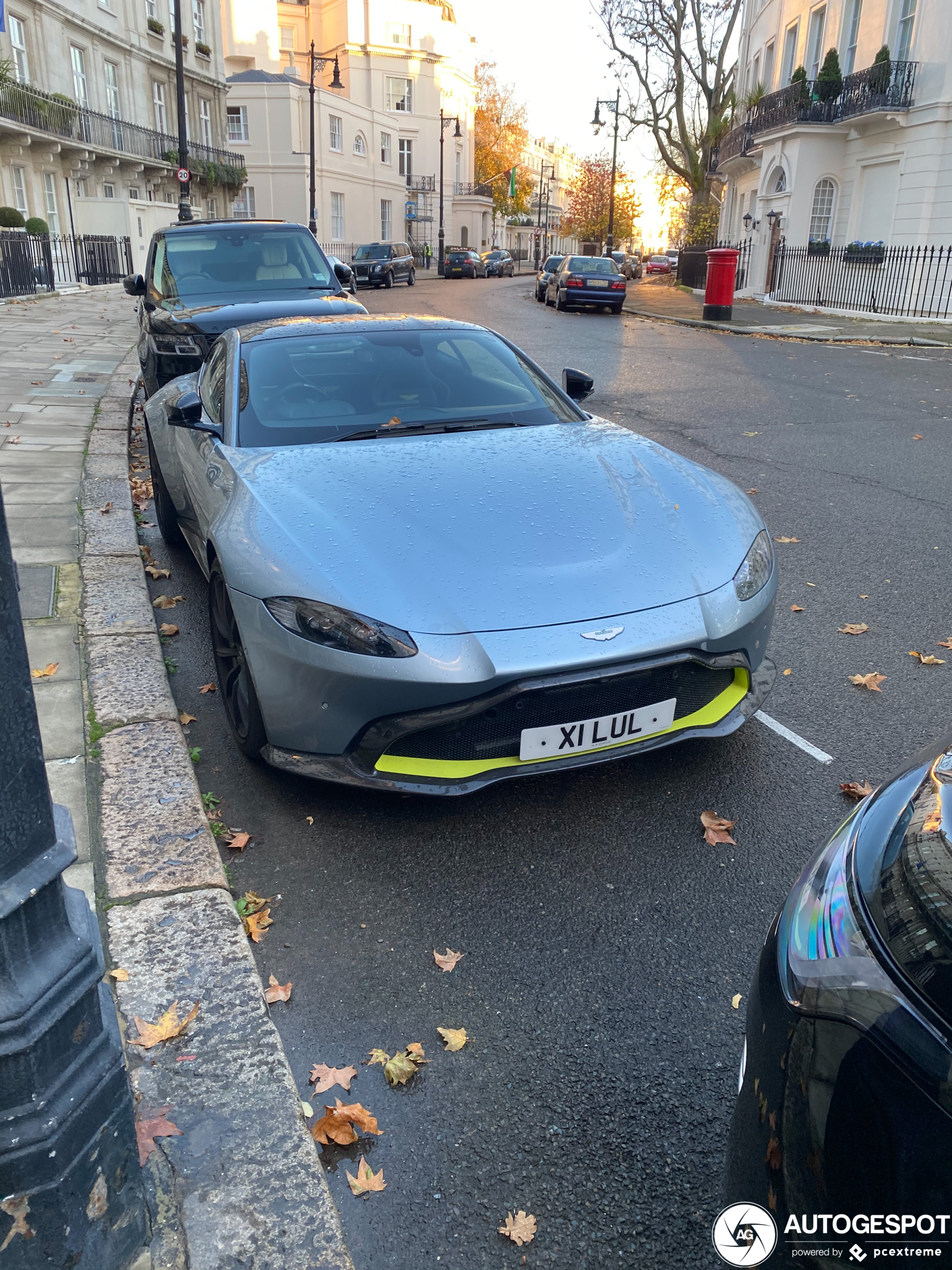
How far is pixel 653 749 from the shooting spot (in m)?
3.07

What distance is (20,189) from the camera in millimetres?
31953

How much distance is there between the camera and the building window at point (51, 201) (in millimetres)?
33625

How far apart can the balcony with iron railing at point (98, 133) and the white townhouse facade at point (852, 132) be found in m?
23.0

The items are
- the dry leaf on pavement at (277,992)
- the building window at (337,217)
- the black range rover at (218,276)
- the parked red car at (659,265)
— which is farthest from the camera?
the parked red car at (659,265)

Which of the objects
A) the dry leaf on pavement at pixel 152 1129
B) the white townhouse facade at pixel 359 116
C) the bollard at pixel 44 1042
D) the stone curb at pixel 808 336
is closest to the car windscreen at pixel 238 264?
the dry leaf on pavement at pixel 152 1129

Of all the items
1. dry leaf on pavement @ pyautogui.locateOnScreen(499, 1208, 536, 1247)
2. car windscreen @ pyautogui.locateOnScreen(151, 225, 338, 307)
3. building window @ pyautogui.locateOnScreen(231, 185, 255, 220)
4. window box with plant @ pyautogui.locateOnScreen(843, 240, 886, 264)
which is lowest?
dry leaf on pavement @ pyautogui.locateOnScreen(499, 1208, 536, 1247)

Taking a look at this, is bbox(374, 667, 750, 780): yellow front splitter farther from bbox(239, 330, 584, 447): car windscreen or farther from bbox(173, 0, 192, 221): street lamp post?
bbox(173, 0, 192, 221): street lamp post

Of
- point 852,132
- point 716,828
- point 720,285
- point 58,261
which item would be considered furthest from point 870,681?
point 852,132

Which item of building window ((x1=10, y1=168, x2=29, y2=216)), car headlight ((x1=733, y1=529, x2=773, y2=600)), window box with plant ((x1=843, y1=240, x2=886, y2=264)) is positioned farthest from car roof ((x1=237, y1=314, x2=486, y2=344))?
building window ((x1=10, y1=168, x2=29, y2=216))

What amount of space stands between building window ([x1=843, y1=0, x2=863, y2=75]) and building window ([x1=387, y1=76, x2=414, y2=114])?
1968 inches

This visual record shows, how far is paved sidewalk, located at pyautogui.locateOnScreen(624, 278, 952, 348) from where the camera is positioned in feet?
62.2

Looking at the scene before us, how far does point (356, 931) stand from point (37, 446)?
22.8 feet

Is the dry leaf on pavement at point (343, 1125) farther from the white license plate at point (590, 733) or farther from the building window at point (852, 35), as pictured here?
the building window at point (852, 35)

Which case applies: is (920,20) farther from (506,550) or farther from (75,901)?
(75,901)
